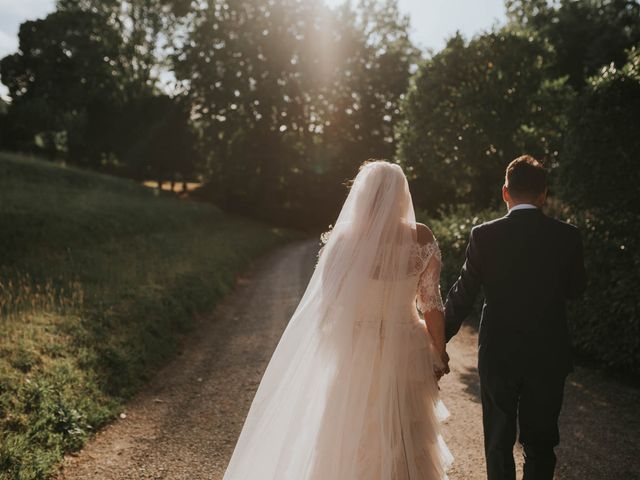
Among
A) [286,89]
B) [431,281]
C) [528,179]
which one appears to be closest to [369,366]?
[431,281]

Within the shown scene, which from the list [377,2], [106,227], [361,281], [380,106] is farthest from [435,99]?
[377,2]

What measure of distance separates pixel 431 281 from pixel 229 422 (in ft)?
10.8

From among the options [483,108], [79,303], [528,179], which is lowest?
[79,303]

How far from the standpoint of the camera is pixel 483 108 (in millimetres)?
14359

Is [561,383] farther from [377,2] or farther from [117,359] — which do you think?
[377,2]

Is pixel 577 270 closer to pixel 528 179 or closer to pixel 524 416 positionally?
pixel 528 179

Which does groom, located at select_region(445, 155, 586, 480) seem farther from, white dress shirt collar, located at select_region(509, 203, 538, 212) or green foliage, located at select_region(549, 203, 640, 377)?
green foliage, located at select_region(549, 203, 640, 377)

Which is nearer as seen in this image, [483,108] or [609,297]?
[609,297]

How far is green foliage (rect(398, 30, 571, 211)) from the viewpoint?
14438 millimetres

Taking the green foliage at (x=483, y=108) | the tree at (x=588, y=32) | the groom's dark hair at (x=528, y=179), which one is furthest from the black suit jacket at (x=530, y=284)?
the tree at (x=588, y=32)

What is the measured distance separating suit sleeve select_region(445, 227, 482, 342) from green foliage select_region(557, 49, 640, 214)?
601cm

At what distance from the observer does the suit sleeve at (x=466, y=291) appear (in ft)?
11.0

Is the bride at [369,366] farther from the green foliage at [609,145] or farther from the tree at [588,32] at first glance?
the tree at [588,32]

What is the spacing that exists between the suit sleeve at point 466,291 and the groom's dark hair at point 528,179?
0.42 metres
